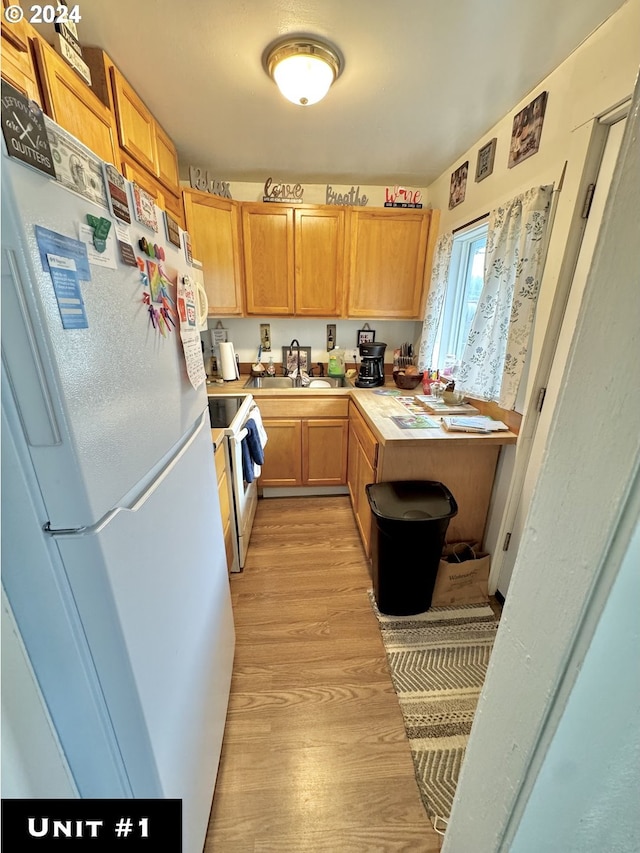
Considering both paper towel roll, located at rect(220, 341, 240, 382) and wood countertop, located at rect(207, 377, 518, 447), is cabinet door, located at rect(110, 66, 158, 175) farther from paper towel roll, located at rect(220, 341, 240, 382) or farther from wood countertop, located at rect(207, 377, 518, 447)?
wood countertop, located at rect(207, 377, 518, 447)

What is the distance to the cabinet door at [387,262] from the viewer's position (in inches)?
97.7

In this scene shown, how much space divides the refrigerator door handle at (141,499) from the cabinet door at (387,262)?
206 centimetres

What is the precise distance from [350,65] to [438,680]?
262cm

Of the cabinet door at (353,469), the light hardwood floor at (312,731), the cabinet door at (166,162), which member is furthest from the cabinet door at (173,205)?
the light hardwood floor at (312,731)

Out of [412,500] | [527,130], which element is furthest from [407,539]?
[527,130]

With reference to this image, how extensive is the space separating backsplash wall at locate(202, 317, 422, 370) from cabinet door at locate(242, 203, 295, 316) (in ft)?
0.85

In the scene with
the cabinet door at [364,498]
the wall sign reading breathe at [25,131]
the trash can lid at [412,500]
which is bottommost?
the cabinet door at [364,498]

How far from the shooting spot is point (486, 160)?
1.86 meters

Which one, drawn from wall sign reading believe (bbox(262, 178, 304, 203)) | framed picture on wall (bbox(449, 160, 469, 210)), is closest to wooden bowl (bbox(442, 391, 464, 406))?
framed picture on wall (bbox(449, 160, 469, 210))

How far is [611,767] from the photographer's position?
0.49 m

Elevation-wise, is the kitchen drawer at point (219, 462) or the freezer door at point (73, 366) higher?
the freezer door at point (73, 366)

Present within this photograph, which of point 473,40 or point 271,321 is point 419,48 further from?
point 271,321

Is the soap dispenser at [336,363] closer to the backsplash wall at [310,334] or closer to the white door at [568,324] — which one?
the backsplash wall at [310,334]

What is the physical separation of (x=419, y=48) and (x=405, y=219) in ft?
4.06
